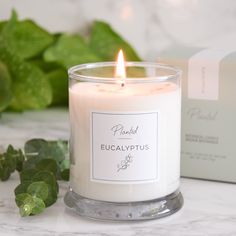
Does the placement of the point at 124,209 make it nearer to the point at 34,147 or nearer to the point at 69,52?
the point at 34,147

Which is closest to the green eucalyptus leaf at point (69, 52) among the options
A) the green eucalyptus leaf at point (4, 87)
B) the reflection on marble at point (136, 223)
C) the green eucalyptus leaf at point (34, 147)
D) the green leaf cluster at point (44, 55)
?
the green leaf cluster at point (44, 55)

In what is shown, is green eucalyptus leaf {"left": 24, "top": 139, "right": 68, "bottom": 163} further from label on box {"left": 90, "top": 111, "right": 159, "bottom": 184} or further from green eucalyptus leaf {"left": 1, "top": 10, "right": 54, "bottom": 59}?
green eucalyptus leaf {"left": 1, "top": 10, "right": 54, "bottom": 59}

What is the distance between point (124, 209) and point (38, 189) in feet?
0.28

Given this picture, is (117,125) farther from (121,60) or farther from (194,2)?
(194,2)

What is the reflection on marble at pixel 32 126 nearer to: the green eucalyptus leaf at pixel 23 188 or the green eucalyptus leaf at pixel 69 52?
the green eucalyptus leaf at pixel 69 52

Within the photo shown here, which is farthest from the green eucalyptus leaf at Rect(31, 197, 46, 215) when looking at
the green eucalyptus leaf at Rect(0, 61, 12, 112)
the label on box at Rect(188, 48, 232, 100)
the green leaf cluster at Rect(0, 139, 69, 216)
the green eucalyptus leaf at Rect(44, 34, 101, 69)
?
the green eucalyptus leaf at Rect(44, 34, 101, 69)

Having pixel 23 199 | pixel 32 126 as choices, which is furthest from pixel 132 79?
pixel 32 126

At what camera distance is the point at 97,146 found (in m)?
0.65

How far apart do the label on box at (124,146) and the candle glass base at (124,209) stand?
0.08 ft

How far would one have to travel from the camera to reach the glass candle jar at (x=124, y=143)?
0.63 metres

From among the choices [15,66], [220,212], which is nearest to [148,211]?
[220,212]

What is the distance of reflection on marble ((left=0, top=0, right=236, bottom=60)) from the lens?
112 cm

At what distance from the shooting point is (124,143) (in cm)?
64

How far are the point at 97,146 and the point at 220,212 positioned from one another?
0.47 feet
